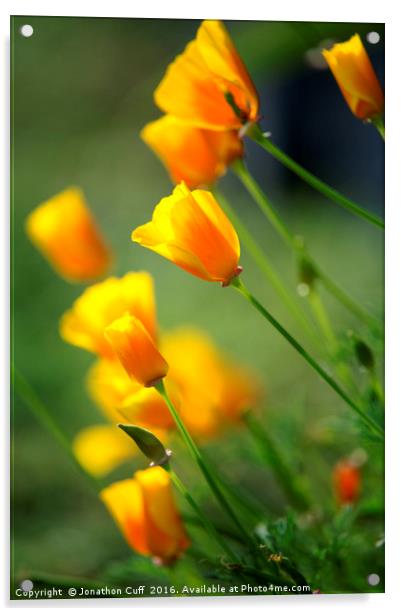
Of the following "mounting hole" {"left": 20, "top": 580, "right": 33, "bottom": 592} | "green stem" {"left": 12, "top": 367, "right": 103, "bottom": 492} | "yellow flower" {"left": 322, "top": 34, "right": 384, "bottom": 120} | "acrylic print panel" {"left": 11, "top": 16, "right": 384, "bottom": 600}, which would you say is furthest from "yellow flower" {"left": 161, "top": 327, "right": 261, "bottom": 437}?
"yellow flower" {"left": 322, "top": 34, "right": 384, "bottom": 120}

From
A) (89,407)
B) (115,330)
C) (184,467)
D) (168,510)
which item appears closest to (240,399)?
(184,467)

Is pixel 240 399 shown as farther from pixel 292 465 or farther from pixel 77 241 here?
Answer: pixel 77 241

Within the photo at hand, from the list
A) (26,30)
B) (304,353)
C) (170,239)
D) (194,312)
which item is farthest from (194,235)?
(194,312)

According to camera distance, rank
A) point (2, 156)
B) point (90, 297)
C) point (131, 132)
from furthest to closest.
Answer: point (131, 132) → point (2, 156) → point (90, 297)

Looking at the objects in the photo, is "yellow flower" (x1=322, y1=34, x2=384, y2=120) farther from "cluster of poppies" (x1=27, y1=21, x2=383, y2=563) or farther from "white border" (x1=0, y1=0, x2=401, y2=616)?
"white border" (x1=0, y1=0, x2=401, y2=616)

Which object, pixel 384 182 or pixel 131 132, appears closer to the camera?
pixel 384 182

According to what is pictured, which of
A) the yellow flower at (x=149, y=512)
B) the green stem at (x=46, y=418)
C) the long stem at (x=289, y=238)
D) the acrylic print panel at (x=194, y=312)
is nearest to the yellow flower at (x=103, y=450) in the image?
the acrylic print panel at (x=194, y=312)
